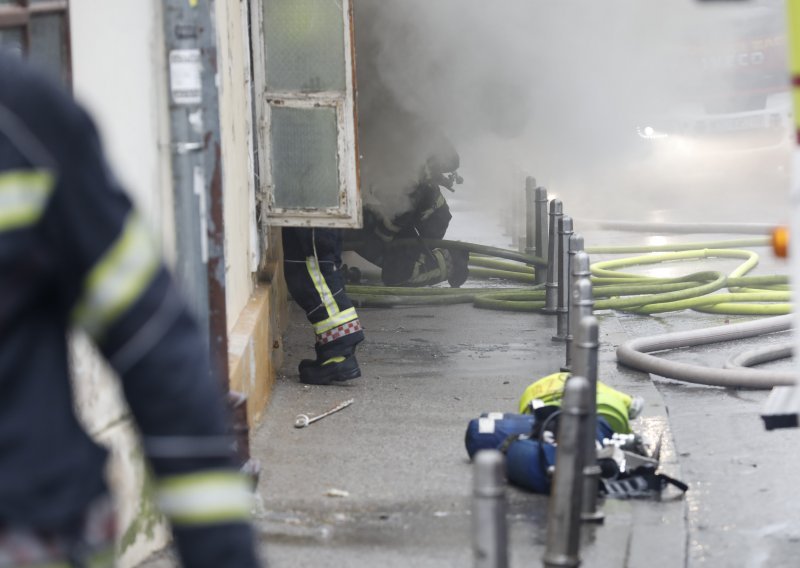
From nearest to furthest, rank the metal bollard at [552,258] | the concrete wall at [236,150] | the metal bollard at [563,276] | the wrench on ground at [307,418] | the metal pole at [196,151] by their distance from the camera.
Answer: the metal pole at [196,151]
the concrete wall at [236,150]
the wrench on ground at [307,418]
the metal bollard at [563,276]
the metal bollard at [552,258]

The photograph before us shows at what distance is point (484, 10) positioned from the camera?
11891 millimetres

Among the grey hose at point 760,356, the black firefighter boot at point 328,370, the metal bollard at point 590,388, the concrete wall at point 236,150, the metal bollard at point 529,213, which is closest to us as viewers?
the metal bollard at point 590,388

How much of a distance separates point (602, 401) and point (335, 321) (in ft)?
6.74

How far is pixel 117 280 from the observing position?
1.67 m

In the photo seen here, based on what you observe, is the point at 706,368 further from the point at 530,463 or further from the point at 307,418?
the point at 530,463

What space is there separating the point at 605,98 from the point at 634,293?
21.5 ft

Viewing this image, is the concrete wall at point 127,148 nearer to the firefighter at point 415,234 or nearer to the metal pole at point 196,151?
the metal pole at point 196,151

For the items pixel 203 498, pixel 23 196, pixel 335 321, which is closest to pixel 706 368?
pixel 335 321

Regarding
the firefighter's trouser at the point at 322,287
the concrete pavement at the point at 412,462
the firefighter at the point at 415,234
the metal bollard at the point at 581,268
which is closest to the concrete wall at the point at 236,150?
the firefighter's trouser at the point at 322,287

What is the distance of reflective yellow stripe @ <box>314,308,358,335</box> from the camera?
24.3 ft

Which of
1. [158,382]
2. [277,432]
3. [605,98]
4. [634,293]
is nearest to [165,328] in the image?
[158,382]

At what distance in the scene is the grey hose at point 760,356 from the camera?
26.6ft

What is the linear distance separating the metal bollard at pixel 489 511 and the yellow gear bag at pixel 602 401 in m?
2.50

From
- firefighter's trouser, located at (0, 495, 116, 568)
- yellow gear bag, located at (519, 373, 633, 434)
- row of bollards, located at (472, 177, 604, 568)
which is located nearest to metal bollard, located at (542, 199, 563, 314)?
row of bollards, located at (472, 177, 604, 568)
